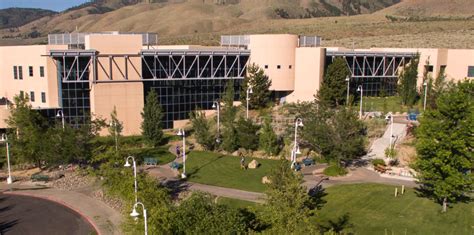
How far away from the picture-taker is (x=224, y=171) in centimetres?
4272

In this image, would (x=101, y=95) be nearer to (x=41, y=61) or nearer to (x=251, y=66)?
(x=41, y=61)

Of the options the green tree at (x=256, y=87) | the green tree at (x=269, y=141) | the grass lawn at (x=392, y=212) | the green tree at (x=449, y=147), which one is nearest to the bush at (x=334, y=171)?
the grass lawn at (x=392, y=212)

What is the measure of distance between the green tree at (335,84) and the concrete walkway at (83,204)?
106 feet

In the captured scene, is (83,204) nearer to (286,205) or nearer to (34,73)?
(286,205)

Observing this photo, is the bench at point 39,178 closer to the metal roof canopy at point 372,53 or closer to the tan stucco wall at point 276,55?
the tan stucco wall at point 276,55

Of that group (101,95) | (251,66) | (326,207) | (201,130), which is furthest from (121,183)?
(251,66)

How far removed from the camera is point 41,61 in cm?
5447

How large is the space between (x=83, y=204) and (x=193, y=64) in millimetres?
28829

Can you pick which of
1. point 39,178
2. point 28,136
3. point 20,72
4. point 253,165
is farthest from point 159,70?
point 39,178

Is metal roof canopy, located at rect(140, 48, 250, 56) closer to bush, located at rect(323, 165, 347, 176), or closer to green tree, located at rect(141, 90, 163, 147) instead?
green tree, located at rect(141, 90, 163, 147)

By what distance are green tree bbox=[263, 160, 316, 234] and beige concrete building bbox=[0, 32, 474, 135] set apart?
2897 centimetres

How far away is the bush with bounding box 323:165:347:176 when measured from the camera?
133ft

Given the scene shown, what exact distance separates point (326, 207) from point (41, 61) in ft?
122

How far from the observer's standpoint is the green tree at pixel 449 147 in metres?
30.2
